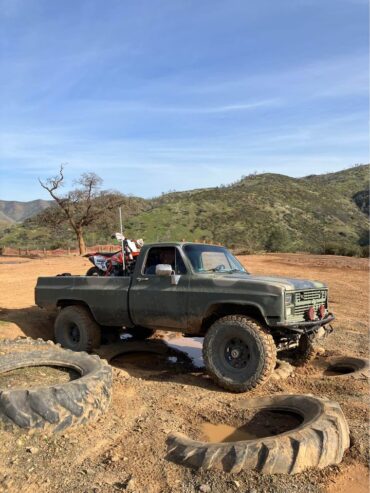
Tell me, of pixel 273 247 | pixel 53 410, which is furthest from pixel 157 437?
pixel 273 247

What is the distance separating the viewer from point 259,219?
49719 millimetres

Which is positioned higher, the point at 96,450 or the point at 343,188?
the point at 343,188

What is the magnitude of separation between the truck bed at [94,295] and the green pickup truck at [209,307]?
0.6 inches

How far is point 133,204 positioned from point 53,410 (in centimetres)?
3870

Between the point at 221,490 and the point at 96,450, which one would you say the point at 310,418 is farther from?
the point at 96,450

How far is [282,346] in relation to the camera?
638 centimetres

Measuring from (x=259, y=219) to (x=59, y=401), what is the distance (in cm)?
4626

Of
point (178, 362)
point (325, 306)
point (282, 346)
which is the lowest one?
point (178, 362)

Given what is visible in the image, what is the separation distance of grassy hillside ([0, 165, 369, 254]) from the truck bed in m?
30.0

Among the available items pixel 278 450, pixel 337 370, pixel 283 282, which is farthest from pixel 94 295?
pixel 278 450

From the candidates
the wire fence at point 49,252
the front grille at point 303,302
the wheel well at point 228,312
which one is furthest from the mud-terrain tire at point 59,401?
the wire fence at point 49,252

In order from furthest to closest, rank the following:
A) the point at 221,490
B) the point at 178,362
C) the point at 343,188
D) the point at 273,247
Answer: the point at 343,188 → the point at 273,247 → the point at 178,362 → the point at 221,490

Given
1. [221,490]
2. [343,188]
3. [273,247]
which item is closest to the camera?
[221,490]

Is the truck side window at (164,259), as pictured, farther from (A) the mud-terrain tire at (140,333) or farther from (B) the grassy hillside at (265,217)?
(B) the grassy hillside at (265,217)
